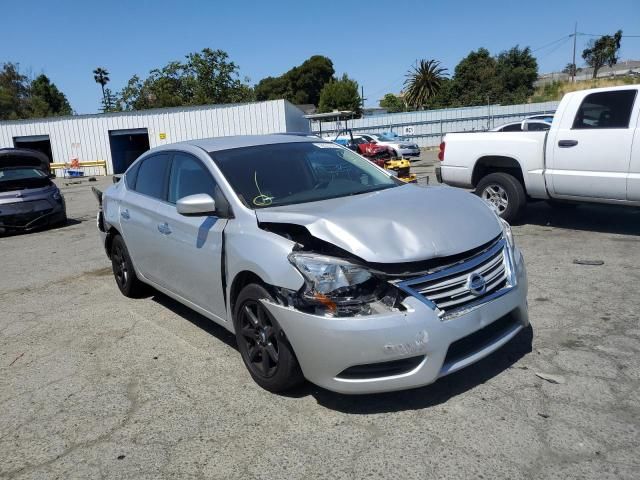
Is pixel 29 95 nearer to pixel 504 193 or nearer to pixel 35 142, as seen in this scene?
pixel 35 142

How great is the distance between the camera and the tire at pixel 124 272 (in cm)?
544

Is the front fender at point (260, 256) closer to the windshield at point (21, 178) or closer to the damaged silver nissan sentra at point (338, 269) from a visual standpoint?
the damaged silver nissan sentra at point (338, 269)

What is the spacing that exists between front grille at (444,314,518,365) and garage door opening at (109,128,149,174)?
106 feet

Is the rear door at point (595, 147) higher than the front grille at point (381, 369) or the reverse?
higher

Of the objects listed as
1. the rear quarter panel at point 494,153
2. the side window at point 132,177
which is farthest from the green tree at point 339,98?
the side window at point 132,177

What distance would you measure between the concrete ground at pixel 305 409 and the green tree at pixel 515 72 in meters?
56.4

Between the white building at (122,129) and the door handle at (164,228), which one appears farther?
the white building at (122,129)

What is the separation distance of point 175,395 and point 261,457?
1.00 m

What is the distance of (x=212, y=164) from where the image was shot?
3990 mm

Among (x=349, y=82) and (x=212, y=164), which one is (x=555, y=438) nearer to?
(x=212, y=164)

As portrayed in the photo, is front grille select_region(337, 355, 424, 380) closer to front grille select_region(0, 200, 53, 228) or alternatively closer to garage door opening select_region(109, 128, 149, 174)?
front grille select_region(0, 200, 53, 228)

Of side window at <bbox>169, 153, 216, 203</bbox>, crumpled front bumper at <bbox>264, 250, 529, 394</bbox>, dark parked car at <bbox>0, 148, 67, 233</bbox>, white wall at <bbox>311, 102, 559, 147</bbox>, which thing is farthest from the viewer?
white wall at <bbox>311, 102, 559, 147</bbox>

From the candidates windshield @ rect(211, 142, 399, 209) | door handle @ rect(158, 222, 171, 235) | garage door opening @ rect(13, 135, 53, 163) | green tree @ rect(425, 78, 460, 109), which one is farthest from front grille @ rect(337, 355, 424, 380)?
green tree @ rect(425, 78, 460, 109)

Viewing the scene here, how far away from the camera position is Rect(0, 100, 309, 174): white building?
97.7ft
